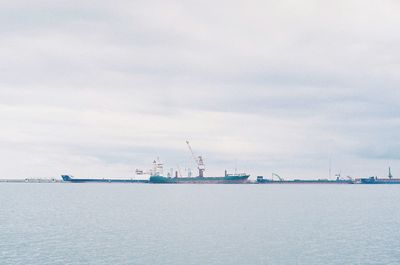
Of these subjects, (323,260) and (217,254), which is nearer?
(323,260)

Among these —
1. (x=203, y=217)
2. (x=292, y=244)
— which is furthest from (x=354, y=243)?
(x=203, y=217)

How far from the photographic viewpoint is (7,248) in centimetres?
7506

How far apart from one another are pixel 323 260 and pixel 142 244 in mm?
28166

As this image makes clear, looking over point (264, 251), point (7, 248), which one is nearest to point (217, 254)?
point (264, 251)

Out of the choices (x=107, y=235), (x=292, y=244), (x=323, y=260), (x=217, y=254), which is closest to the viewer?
(x=323, y=260)

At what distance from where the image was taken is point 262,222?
11525 centimetres

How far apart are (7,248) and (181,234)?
1188 inches

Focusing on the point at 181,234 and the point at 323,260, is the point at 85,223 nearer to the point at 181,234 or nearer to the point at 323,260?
the point at 181,234

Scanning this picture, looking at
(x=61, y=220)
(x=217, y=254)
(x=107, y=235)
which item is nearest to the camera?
(x=217, y=254)

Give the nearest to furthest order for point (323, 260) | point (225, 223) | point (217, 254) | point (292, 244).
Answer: point (323, 260)
point (217, 254)
point (292, 244)
point (225, 223)

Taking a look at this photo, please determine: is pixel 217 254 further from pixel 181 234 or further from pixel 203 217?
pixel 203 217

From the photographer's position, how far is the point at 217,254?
71.5m

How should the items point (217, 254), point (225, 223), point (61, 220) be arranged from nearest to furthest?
point (217, 254) < point (225, 223) < point (61, 220)

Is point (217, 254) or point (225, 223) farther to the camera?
point (225, 223)
